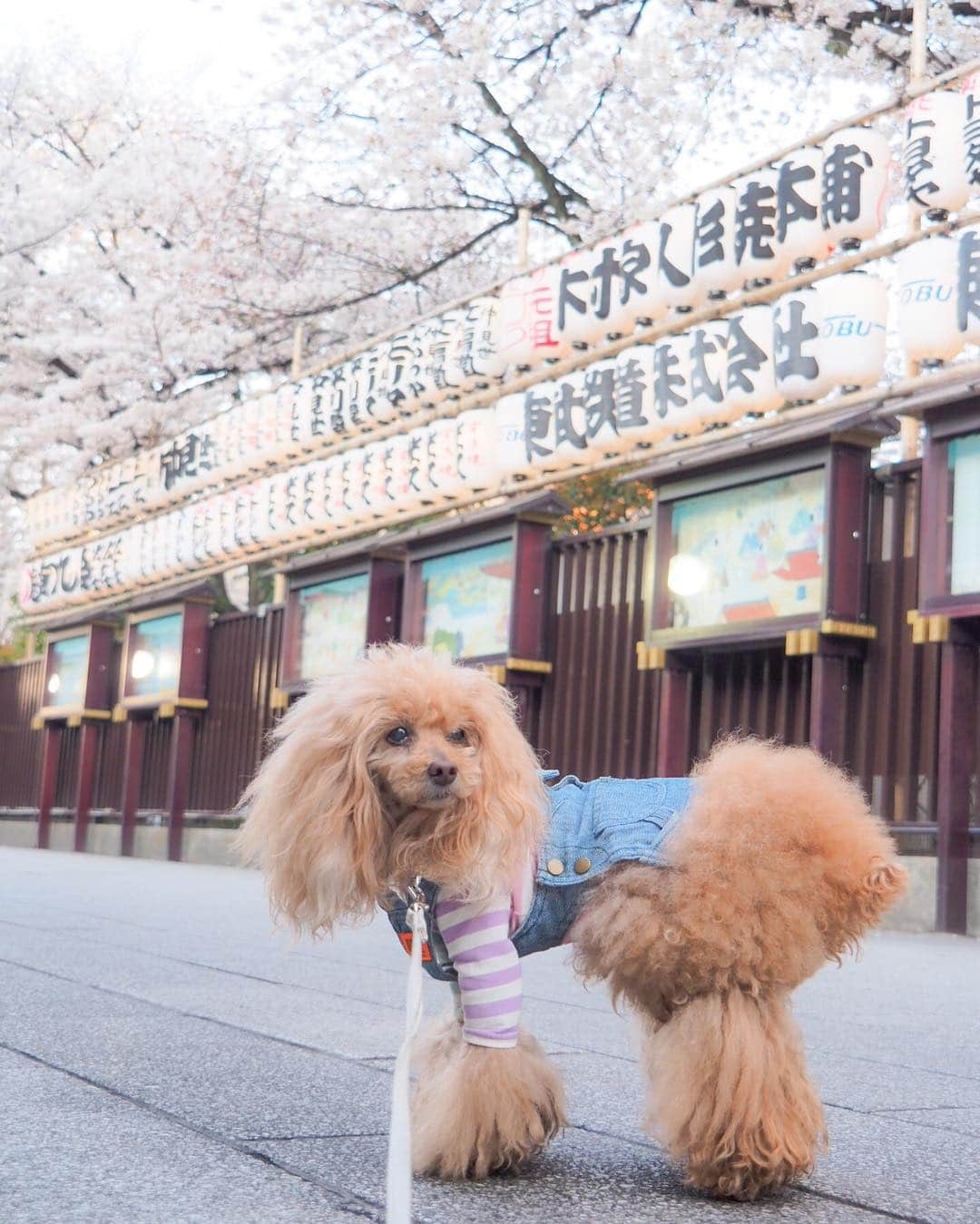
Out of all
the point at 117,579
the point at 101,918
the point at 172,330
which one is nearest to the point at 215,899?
the point at 101,918

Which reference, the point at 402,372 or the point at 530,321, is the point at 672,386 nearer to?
the point at 530,321

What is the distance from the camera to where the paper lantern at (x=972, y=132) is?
891 centimetres

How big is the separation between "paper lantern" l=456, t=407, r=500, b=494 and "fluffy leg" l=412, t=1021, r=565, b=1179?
10092 millimetres

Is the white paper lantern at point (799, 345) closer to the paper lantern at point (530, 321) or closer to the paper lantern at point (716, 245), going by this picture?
the paper lantern at point (716, 245)

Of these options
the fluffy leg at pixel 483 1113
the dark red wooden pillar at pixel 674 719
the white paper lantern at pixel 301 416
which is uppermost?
the white paper lantern at pixel 301 416

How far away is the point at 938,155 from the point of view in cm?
905

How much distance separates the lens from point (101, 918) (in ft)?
26.2

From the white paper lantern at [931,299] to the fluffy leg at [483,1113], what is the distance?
7.02 metres

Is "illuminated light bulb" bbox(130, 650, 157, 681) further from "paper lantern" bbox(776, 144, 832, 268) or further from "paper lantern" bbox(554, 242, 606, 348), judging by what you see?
"paper lantern" bbox(776, 144, 832, 268)

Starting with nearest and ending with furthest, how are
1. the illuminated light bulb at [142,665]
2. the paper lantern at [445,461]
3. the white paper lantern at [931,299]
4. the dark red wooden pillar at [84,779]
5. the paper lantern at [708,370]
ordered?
the white paper lantern at [931,299] → the paper lantern at [708,370] → the paper lantern at [445,461] → the illuminated light bulb at [142,665] → the dark red wooden pillar at [84,779]

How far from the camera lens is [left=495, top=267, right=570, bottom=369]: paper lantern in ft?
40.5

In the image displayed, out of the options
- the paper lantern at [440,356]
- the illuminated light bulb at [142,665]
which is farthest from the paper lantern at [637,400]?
the illuminated light bulb at [142,665]

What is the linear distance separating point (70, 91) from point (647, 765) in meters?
19.4

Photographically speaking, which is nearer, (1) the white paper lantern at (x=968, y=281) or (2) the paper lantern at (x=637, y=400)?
(1) the white paper lantern at (x=968, y=281)
